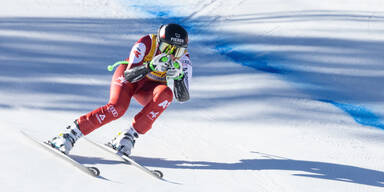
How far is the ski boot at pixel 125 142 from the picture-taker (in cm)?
443

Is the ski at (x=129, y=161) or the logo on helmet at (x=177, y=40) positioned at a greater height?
the logo on helmet at (x=177, y=40)

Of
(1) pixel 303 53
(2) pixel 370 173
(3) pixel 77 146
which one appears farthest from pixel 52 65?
(2) pixel 370 173

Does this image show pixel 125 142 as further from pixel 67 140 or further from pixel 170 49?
pixel 170 49

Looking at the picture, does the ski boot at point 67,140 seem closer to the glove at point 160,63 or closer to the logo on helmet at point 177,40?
the glove at point 160,63

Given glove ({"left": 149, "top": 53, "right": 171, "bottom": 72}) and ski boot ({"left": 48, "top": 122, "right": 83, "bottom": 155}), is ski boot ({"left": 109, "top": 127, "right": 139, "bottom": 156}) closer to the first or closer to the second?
ski boot ({"left": 48, "top": 122, "right": 83, "bottom": 155})

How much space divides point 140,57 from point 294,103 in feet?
7.47

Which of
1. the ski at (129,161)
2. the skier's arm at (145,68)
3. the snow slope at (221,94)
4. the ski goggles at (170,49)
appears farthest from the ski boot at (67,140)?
the ski goggles at (170,49)

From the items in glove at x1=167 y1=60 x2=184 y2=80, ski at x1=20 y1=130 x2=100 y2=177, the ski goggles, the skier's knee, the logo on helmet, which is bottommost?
ski at x1=20 y1=130 x2=100 y2=177

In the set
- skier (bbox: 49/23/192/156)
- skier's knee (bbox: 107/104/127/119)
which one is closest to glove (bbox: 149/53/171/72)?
skier (bbox: 49/23/192/156)

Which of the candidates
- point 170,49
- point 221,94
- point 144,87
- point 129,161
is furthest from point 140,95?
point 221,94

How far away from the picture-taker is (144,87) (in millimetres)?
4836

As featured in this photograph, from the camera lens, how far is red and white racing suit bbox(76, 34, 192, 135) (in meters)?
4.40

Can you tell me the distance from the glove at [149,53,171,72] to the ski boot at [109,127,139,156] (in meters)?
0.55

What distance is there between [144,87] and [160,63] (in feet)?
1.39
